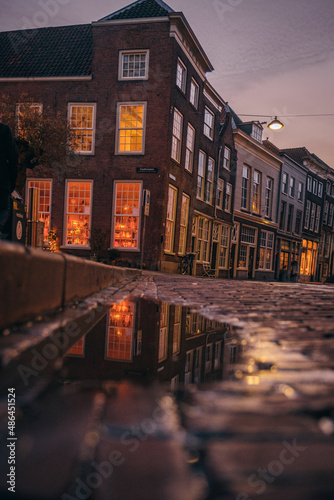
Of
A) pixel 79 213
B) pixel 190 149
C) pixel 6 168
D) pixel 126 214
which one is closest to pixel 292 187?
pixel 190 149

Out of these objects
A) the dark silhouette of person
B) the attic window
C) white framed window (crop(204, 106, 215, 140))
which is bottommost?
the dark silhouette of person

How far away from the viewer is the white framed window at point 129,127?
16.5 meters

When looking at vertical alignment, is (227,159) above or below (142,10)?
below

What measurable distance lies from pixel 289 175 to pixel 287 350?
3322cm

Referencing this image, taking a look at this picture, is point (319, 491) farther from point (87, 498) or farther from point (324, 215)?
A: point (324, 215)

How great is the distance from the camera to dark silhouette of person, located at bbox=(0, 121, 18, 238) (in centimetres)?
466

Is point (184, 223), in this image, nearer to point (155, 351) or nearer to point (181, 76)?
point (181, 76)

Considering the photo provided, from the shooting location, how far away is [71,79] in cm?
1705

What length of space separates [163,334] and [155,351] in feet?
1.58

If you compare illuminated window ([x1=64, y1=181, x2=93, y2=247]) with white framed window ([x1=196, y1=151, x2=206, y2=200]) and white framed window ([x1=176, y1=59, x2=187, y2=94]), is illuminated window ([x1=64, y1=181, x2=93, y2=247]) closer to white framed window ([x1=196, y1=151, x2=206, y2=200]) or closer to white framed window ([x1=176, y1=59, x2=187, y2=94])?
white framed window ([x1=176, y1=59, x2=187, y2=94])

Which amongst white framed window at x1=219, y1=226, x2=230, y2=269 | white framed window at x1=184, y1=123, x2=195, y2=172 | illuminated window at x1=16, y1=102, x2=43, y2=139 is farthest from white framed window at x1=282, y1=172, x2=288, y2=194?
illuminated window at x1=16, y1=102, x2=43, y2=139

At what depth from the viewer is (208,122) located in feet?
71.4

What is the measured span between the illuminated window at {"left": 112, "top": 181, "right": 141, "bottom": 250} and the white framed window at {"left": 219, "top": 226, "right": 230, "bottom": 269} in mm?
9343

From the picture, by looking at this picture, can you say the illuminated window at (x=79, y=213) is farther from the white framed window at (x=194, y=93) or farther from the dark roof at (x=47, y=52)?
the white framed window at (x=194, y=93)
